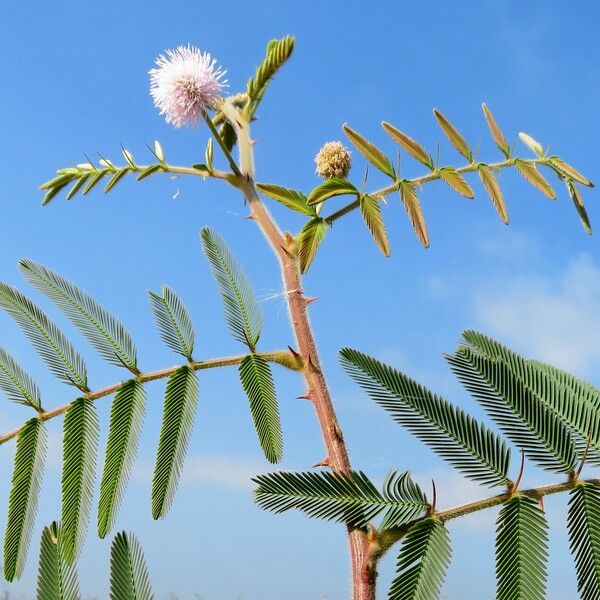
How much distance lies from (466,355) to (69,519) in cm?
97

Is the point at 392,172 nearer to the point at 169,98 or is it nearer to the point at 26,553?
the point at 169,98

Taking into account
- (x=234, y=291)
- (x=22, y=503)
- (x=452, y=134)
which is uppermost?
(x=452, y=134)

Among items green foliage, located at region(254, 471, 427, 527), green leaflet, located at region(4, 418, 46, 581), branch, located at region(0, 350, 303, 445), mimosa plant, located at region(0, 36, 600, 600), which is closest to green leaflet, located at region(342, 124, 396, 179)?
mimosa plant, located at region(0, 36, 600, 600)

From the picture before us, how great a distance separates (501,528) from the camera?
1477 mm

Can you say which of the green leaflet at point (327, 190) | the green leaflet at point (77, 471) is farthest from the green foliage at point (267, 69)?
the green leaflet at point (77, 471)

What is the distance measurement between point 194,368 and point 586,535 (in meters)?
0.96

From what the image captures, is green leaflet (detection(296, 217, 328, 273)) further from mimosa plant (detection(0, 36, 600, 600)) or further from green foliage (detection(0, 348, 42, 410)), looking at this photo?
green foliage (detection(0, 348, 42, 410))

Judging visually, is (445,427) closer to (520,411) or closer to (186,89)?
(520,411)

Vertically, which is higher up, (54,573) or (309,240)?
(309,240)

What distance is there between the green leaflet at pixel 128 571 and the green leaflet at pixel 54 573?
102 millimetres

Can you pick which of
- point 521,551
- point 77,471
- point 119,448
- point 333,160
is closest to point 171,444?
point 119,448

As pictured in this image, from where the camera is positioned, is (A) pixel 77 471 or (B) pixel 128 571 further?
(A) pixel 77 471

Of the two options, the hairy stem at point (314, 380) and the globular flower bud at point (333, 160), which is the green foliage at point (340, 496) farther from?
the globular flower bud at point (333, 160)

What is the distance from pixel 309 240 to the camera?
2.04m
